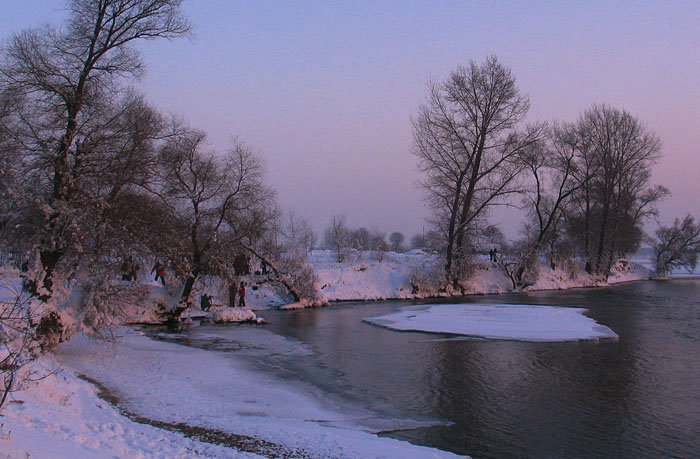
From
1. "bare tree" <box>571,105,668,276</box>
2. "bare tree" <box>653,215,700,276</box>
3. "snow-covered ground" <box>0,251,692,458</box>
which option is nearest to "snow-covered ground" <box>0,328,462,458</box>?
"snow-covered ground" <box>0,251,692,458</box>

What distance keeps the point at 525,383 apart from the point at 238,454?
8.04m

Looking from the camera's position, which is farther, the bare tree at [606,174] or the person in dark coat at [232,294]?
the bare tree at [606,174]

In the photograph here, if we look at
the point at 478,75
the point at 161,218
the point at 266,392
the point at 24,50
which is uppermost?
the point at 478,75

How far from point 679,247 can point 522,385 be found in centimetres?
6283

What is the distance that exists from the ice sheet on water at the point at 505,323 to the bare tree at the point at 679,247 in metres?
44.8

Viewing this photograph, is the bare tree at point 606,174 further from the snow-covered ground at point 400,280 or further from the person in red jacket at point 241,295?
the person in red jacket at point 241,295

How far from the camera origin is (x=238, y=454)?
7.57m

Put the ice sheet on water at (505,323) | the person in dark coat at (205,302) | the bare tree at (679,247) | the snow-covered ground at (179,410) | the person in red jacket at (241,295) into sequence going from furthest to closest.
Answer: the bare tree at (679,247), the person in red jacket at (241,295), the person in dark coat at (205,302), the ice sheet on water at (505,323), the snow-covered ground at (179,410)

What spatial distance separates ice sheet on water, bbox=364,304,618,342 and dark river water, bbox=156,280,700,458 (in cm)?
87

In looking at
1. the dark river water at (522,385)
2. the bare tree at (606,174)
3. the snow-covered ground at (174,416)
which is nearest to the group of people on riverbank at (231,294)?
the dark river water at (522,385)

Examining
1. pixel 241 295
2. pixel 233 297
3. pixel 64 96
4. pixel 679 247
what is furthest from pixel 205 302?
pixel 679 247

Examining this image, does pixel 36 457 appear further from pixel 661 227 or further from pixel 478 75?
pixel 661 227

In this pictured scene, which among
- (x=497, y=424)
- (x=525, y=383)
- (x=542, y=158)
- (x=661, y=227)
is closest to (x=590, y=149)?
(x=542, y=158)

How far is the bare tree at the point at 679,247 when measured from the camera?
6475 cm
